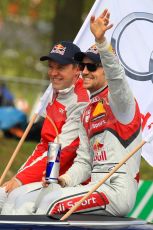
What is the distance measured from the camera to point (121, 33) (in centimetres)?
1059

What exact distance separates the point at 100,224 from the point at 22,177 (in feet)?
5.51

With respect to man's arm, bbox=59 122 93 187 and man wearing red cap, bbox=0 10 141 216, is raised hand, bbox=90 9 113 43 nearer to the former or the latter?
man wearing red cap, bbox=0 10 141 216

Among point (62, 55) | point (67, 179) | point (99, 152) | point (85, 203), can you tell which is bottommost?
point (85, 203)

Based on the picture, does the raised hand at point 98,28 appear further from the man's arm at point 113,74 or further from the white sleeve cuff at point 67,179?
the white sleeve cuff at point 67,179

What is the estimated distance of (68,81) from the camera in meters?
9.60

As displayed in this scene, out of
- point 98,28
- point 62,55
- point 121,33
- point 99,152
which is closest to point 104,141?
point 99,152

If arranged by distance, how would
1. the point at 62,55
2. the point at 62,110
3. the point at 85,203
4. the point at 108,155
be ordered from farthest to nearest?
the point at 62,110 → the point at 62,55 → the point at 108,155 → the point at 85,203

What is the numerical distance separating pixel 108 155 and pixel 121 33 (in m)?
2.38

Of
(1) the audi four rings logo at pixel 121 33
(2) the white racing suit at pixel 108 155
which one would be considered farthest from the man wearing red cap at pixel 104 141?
(1) the audi four rings logo at pixel 121 33

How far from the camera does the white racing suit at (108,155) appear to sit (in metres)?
8.25

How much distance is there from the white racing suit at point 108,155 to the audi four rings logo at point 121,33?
1.64m

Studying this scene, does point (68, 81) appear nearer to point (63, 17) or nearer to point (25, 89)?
point (63, 17)

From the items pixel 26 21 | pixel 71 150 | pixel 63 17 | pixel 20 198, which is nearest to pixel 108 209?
pixel 20 198

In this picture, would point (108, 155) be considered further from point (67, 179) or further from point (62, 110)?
point (62, 110)
